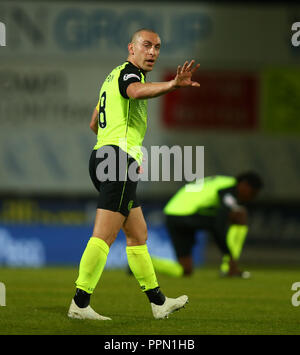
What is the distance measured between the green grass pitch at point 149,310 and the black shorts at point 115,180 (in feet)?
2.74

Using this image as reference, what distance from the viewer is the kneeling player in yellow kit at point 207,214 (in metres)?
11.0

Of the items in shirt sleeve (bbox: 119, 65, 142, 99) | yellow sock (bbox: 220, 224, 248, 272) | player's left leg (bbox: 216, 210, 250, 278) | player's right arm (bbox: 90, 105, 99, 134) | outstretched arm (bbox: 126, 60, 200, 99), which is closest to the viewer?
outstretched arm (bbox: 126, 60, 200, 99)

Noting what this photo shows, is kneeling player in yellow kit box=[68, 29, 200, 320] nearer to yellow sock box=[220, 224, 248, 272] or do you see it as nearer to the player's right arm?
the player's right arm

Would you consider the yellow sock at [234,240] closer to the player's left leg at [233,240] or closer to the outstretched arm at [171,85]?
the player's left leg at [233,240]

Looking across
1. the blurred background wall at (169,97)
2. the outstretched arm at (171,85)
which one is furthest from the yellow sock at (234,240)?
the outstretched arm at (171,85)

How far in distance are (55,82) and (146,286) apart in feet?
40.0

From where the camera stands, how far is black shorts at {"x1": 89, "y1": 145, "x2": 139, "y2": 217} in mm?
6168

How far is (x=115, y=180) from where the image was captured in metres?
6.19

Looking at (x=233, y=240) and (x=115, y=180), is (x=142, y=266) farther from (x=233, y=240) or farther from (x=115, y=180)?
(x=233, y=240)

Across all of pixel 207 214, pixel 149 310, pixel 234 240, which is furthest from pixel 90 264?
pixel 234 240

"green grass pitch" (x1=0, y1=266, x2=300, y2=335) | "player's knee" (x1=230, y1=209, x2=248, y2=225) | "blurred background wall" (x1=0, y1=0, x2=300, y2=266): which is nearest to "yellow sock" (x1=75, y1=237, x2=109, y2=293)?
"green grass pitch" (x1=0, y1=266, x2=300, y2=335)

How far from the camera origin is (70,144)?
18250 millimetres

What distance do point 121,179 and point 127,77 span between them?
2.37 ft

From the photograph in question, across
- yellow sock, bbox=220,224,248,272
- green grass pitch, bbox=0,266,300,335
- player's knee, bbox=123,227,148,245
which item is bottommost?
green grass pitch, bbox=0,266,300,335
